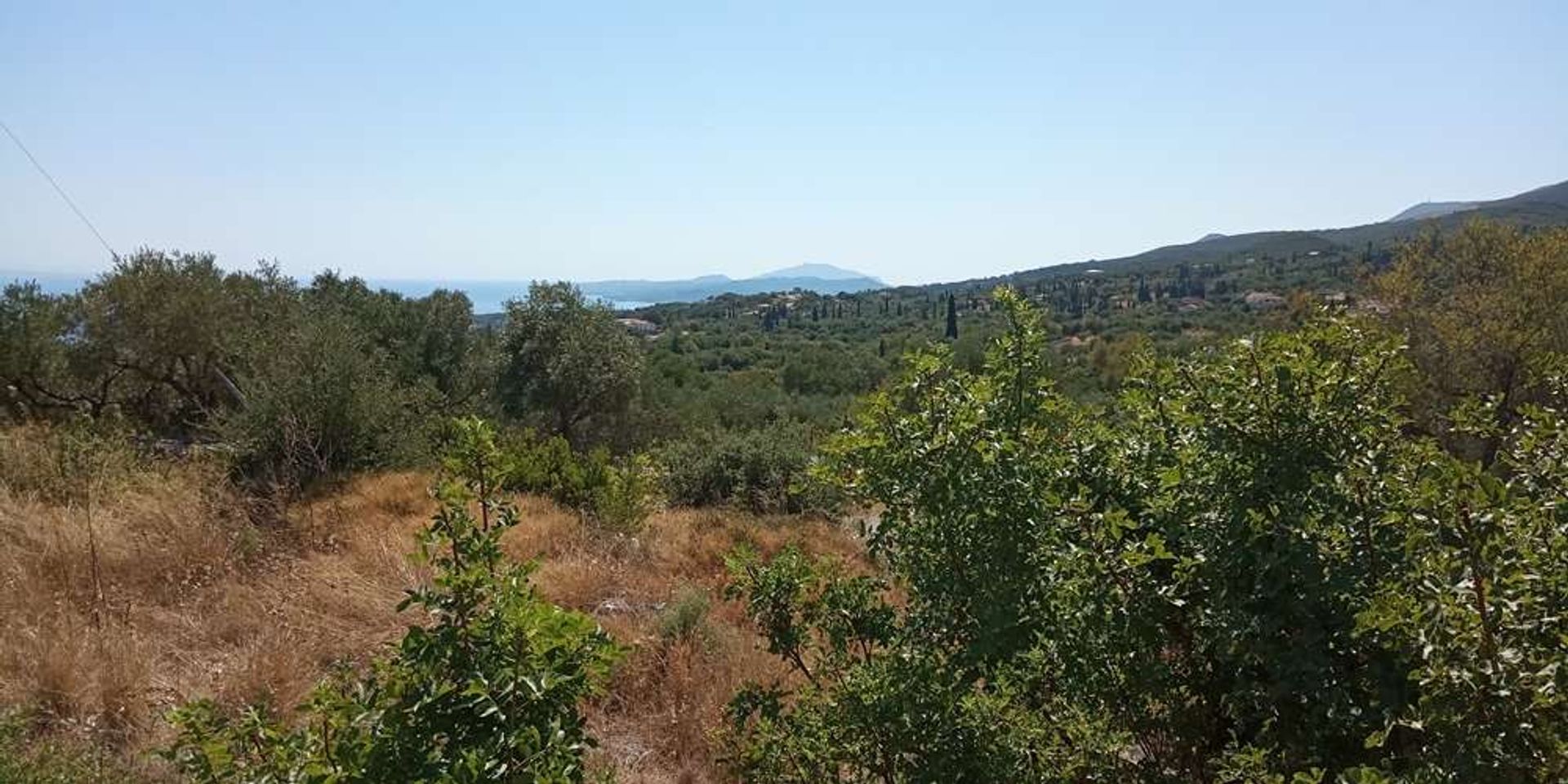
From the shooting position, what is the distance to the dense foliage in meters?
1.55

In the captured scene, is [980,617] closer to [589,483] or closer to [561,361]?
[589,483]

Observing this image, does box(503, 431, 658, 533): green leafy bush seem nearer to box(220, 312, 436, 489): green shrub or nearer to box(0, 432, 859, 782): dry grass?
box(0, 432, 859, 782): dry grass

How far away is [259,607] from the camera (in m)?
5.27

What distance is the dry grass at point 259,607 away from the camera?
4.05 meters

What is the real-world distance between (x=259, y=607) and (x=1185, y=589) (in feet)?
18.3

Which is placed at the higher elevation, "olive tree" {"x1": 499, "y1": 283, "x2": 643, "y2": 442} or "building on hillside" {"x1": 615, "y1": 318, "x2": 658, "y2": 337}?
"olive tree" {"x1": 499, "y1": 283, "x2": 643, "y2": 442}

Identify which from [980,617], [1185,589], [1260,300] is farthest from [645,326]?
[1185,589]

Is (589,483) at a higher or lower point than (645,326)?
higher

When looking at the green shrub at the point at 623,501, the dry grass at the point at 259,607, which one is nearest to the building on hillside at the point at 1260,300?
the green shrub at the point at 623,501

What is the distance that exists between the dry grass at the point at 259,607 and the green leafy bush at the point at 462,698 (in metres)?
0.72

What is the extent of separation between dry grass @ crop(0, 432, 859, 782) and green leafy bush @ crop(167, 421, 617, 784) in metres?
0.72

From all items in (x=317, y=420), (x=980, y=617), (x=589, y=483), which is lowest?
(x=589, y=483)

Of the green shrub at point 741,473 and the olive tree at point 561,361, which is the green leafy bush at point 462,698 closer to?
the green shrub at point 741,473


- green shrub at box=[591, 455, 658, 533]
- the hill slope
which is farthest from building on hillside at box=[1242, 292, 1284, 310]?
green shrub at box=[591, 455, 658, 533]
